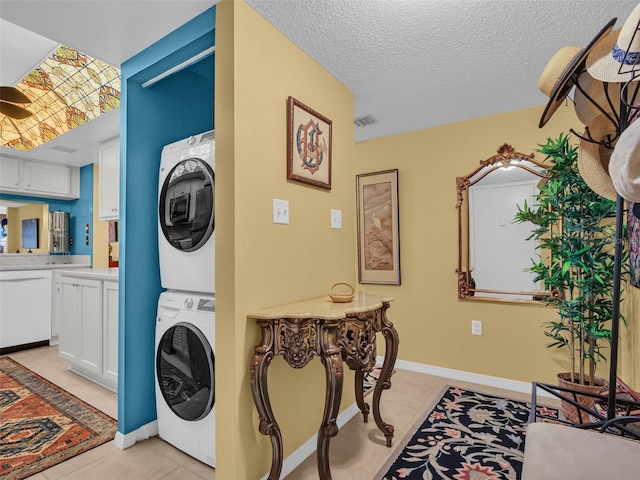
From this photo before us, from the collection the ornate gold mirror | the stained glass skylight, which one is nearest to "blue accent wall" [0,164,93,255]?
the stained glass skylight

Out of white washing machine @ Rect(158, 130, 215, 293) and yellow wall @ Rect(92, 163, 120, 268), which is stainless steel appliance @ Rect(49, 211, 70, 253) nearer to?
yellow wall @ Rect(92, 163, 120, 268)

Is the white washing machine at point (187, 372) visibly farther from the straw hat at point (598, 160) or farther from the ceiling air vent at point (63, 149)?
the ceiling air vent at point (63, 149)

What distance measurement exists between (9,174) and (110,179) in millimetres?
1748

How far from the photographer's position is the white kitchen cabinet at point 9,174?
156 inches

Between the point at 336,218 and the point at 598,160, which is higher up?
the point at 598,160

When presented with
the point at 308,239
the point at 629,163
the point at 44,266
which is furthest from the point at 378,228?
the point at 44,266

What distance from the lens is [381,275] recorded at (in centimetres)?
341

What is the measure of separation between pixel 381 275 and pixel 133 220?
2.28m

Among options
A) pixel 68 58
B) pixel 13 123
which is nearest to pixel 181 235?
pixel 68 58

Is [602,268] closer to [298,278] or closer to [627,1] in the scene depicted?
[627,1]

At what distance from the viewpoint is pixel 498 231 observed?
2.87 meters

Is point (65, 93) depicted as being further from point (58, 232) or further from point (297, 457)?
point (297, 457)

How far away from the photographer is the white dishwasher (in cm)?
364

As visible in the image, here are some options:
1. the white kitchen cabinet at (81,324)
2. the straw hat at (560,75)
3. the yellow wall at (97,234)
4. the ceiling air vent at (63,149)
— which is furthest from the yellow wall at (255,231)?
the yellow wall at (97,234)
